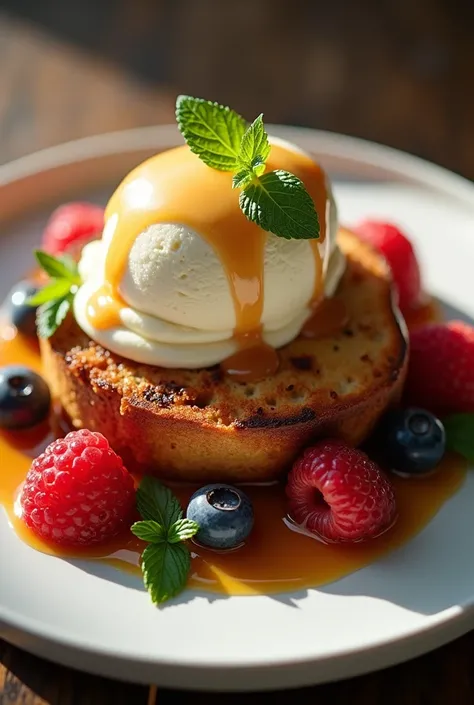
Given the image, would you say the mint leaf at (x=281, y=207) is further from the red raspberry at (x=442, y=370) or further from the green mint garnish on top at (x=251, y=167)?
the red raspberry at (x=442, y=370)

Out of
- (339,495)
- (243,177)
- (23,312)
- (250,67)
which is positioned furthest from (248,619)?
(250,67)

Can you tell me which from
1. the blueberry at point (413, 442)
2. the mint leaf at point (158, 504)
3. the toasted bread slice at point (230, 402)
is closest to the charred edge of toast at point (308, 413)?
the toasted bread slice at point (230, 402)

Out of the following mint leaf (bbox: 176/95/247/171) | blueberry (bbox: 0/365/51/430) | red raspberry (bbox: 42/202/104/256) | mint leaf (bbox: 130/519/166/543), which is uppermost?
mint leaf (bbox: 176/95/247/171)

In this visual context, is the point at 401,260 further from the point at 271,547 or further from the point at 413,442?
the point at 271,547

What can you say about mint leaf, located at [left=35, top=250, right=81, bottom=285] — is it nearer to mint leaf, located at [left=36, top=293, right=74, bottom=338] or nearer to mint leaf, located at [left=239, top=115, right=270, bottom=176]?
mint leaf, located at [left=36, top=293, right=74, bottom=338]

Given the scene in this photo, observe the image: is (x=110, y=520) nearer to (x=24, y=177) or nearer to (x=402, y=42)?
(x=24, y=177)

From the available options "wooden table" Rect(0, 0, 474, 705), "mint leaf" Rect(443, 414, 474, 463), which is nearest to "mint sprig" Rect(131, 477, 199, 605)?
"mint leaf" Rect(443, 414, 474, 463)

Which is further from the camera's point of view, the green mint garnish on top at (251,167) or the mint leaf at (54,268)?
the mint leaf at (54,268)
